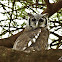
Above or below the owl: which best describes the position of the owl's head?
above

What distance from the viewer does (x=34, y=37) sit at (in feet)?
11.1

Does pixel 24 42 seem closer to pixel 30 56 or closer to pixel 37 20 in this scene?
pixel 37 20

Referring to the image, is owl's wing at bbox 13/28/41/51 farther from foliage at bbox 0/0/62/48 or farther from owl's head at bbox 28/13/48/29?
foliage at bbox 0/0/62/48

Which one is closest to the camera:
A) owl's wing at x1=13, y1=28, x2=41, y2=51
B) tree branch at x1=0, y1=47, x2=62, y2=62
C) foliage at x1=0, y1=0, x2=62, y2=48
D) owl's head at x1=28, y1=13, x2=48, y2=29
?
tree branch at x1=0, y1=47, x2=62, y2=62

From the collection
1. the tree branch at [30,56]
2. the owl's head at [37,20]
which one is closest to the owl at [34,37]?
the owl's head at [37,20]

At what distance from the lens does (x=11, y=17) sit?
179 inches

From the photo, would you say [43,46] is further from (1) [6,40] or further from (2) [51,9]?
(2) [51,9]

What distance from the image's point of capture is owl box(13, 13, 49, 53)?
3.07 metres

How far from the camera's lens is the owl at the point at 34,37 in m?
3.07

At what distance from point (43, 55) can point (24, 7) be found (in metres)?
3.13

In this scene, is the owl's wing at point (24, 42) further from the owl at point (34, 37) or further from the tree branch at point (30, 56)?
the tree branch at point (30, 56)

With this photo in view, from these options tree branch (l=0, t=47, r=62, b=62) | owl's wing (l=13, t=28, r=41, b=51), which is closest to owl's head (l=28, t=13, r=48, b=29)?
owl's wing (l=13, t=28, r=41, b=51)

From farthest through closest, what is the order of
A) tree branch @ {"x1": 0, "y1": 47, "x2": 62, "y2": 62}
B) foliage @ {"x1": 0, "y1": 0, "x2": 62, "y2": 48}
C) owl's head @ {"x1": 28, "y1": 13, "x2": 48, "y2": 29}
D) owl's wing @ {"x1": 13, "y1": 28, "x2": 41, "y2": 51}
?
foliage @ {"x1": 0, "y1": 0, "x2": 62, "y2": 48}, owl's head @ {"x1": 28, "y1": 13, "x2": 48, "y2": 29}, owl's wing @ {"x1": 13, "y1": 28, "x2": 41, "y2": 51}, tree branch @ {"x1": 0, "y1": 47, "x2": 62, "y2": 62}

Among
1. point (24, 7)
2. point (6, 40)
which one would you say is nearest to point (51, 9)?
point (24, 7)
